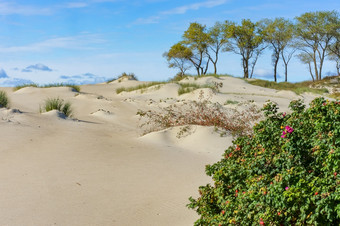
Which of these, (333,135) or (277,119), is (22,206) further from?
(333,135)

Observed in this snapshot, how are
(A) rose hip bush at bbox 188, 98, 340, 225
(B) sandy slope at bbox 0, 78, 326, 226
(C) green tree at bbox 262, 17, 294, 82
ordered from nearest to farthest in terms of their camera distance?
(A) rose hip bush at bbox 188, 98, 340, 225 → (B) sandy slope at bbox 0, 78, 326, 226 → (C) green tree at bbox 262, 17, 294, 82

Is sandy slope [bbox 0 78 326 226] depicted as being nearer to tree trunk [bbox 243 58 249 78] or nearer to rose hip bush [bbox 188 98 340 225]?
rose hip bush [bbox 188 98 340 225]

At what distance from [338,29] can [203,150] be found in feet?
120

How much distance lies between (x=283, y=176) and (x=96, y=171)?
350cm

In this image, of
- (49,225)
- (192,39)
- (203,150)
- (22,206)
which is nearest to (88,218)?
(49,225)

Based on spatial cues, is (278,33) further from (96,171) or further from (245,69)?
(96,171)

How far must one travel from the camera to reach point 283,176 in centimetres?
258

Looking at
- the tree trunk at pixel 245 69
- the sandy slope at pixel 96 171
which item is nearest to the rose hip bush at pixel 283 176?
the sandy slope at pixel 96 171

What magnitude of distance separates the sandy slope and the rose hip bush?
1036mm

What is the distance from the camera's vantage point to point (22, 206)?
13.9 ft

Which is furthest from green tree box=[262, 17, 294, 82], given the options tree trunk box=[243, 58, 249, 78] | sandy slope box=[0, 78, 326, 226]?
sandy slope box=[0, 78, 326, 226]

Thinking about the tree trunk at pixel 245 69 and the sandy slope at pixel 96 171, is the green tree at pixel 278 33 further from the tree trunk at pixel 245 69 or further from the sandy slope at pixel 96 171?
the sandy slope at pixel 96 171

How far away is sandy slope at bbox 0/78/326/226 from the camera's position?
4.16m

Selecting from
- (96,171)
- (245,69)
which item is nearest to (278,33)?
(245,69)
